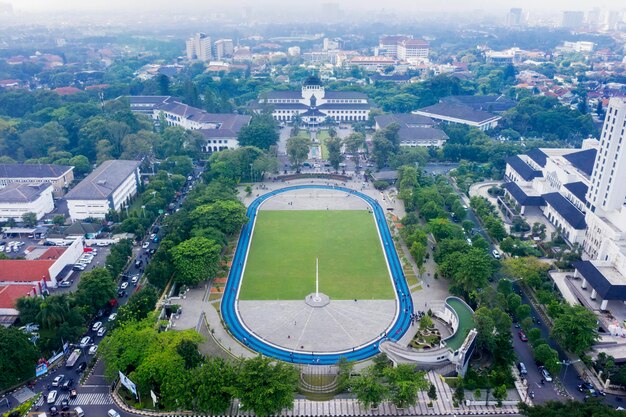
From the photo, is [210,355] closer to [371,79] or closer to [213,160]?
[213,160]

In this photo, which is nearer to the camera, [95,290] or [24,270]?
[95,290]

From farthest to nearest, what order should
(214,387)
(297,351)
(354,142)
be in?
(354,142) < (297,351) < (214,387)

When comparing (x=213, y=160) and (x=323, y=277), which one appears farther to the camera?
(x=213, y=160)

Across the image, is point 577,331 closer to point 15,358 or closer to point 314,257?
point 314,257

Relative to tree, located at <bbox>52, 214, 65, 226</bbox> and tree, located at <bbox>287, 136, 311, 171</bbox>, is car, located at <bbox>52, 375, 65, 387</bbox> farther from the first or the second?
tree, located at <bbox>287, 136, 311, 171</bbox>

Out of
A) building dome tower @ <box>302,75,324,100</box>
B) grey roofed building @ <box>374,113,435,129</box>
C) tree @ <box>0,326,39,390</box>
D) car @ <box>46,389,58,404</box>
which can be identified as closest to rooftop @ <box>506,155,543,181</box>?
grey roofed building @ <box>374,113,435,129</box>

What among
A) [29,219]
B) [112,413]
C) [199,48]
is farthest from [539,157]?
[199,48]

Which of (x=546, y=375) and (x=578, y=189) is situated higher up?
(x=578, y=189)

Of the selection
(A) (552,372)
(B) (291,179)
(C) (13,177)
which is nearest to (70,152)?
(C) (13,177)
